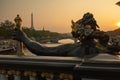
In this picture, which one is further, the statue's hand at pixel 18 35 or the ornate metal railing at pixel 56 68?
the statue's hand at pixel 18 35

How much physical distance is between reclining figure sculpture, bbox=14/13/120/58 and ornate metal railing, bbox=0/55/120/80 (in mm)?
492

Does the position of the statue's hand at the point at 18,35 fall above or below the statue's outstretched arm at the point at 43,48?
A: above

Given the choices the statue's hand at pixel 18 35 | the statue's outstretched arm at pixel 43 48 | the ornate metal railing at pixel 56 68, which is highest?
the statue's hand at pixel 18 35

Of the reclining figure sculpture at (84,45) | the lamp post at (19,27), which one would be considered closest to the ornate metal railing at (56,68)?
the lamp post at (19,27)

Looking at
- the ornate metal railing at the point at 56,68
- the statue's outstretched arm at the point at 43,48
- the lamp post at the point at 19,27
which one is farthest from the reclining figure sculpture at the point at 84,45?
the ornate metal railing at the point at 56,68

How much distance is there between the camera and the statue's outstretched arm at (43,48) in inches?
144

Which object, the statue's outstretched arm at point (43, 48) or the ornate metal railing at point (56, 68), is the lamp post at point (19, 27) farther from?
the ornate metal railing at point (56, 68)

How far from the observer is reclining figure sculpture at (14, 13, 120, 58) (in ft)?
11.2

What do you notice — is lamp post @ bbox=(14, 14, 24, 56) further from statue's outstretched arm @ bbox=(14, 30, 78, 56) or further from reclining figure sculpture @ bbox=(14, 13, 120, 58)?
reclining figure sculpture @ bbox=(14, 13, 120, 58)

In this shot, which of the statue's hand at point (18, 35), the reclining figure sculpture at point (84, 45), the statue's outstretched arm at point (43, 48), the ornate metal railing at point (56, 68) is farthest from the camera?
the statue's hand at point (18, 35)

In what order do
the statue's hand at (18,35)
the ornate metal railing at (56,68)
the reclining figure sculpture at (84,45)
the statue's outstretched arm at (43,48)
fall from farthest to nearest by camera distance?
the statue's hand at (18,35) → the statue's outstretched arm at (43,48) → the reclining figure sculpture at (84,45) → the ornate metal railing at (56,68)

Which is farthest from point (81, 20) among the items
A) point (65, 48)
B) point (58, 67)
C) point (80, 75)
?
point (80, 75)

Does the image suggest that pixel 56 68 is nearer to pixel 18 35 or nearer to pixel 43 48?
pixel 43 48

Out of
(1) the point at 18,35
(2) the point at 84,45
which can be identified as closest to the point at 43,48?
(1) the point at 18,35
